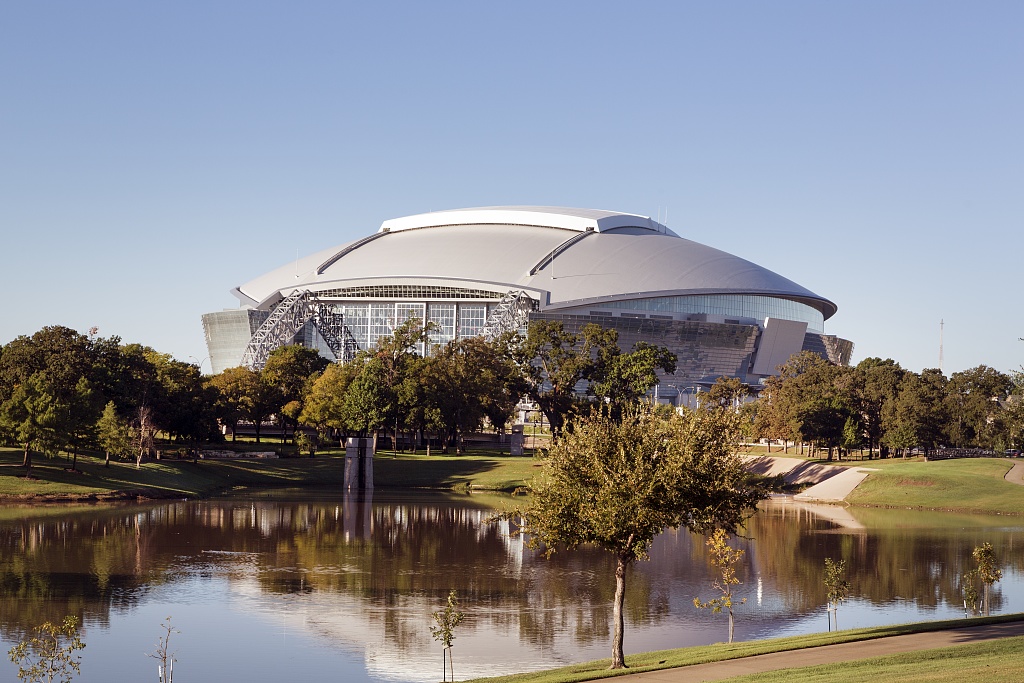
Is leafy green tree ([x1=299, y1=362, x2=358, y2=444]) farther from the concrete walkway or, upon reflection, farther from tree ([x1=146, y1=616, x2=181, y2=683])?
tree ([x1=146, y1=616, x2=181, y2=683])

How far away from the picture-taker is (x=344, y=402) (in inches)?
3738

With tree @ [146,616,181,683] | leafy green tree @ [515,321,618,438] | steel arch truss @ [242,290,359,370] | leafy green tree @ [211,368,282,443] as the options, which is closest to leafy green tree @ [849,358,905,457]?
leafy green tree @ [515,321,618,438]

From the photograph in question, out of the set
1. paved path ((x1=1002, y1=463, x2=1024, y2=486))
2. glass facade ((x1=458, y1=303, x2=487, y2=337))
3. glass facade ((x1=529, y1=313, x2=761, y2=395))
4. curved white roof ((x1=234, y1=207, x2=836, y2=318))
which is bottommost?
paved path ((x1=1002, y1=463, x2=1024, y2=486))

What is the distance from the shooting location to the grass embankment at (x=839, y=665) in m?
19.9

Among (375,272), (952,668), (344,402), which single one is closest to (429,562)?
(952,668)

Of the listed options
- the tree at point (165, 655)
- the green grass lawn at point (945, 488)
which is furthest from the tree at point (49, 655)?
the green grass lawn at point (945, 488)

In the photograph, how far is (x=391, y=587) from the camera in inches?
1508

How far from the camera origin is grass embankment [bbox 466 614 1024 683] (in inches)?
783

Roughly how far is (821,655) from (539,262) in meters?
125

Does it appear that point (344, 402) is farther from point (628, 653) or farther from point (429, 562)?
point (628, 653)

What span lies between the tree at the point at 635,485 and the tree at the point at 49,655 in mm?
9818

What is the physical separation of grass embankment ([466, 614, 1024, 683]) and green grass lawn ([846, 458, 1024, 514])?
144 ft

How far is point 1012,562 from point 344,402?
59.4 m

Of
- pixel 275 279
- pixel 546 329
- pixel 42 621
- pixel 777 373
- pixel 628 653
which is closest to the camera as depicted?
pixel 628 653
